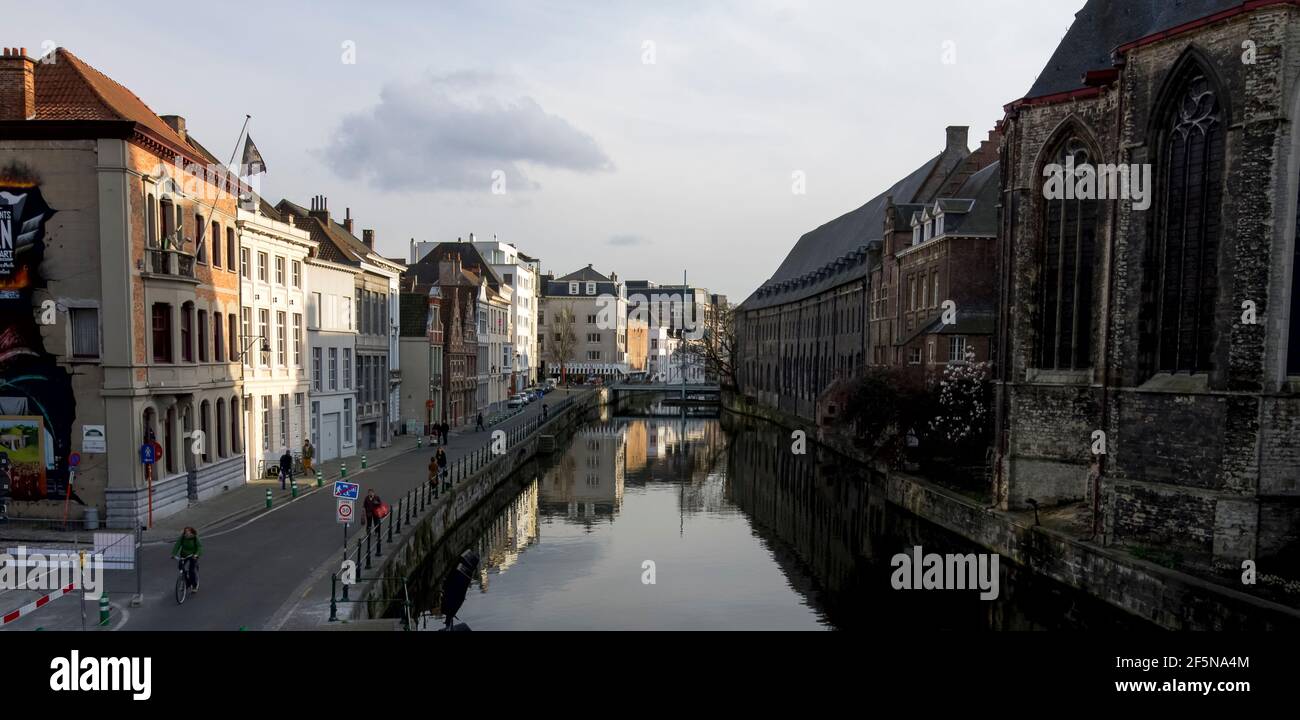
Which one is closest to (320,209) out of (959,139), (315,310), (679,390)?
(315,310)

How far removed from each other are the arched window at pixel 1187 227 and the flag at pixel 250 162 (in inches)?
883

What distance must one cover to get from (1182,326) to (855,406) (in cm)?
1414

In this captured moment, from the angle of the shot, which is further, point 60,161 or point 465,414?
point 465,414

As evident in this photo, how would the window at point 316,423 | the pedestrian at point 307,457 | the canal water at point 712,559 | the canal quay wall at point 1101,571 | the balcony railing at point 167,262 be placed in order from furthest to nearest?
the window at point 316,423 → the pedestrian at point 307,457 → the balcony railing at point 167,262 → the canal water at point 712,559 → the canal quay wall at point 1101,571

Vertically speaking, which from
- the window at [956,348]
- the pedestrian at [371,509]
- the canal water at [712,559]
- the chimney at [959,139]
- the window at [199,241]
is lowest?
the canal water at [712,559]

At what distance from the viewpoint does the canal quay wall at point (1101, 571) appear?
43.1ft

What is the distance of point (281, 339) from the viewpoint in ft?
93.6

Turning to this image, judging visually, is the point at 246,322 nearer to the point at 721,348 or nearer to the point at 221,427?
the point at 221,427

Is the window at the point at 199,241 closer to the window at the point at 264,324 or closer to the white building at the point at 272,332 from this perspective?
the white building at the point at 272,332

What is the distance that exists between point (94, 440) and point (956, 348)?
30.8 m

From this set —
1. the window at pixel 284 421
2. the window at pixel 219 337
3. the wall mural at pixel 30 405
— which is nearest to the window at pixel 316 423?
the window at pixel 284 421
